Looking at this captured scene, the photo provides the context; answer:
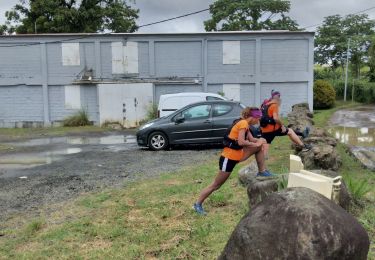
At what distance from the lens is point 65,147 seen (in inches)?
640

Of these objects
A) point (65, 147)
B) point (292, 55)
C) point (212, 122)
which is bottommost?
point (65, 147)

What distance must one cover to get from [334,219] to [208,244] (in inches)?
77.1

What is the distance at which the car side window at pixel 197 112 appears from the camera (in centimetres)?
1419

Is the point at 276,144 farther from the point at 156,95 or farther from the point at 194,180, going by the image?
the point at 156,95

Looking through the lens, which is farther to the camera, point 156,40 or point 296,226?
point 156,40

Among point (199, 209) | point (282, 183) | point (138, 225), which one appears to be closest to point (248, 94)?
point (199, 209)

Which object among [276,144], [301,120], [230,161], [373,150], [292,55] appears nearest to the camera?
[230,161]

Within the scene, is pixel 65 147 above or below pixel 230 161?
below

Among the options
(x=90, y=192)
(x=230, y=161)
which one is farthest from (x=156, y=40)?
(x=230, y=161)

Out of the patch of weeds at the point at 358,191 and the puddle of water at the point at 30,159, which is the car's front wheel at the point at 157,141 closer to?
the puddle of water at the point at 30,159

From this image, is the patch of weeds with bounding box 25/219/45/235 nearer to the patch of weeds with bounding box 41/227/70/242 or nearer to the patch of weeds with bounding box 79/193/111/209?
the patch of weeds with bounding box 41/227/70/242

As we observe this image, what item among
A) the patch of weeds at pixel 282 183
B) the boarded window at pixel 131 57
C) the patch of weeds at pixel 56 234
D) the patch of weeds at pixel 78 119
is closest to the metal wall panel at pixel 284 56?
the boarded window at pixel 131 57

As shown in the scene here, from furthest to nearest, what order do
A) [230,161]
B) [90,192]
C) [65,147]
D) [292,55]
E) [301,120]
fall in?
[292,55] → [65,147] → [301,120] → [90,192] → [230,161]

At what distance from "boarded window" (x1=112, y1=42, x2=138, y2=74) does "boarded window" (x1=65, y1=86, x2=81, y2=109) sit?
2327 mm
